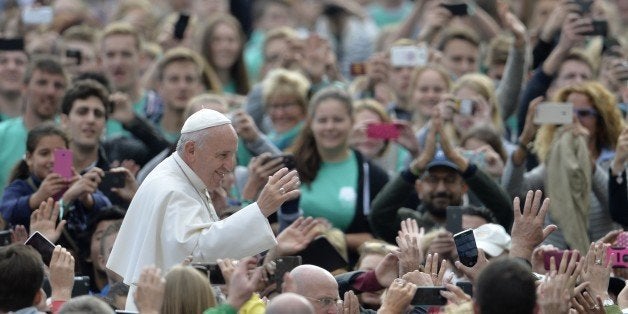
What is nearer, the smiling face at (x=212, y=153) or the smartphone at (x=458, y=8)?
the smiling face at (x=212, y=153)

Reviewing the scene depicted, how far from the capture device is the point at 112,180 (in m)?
11.6

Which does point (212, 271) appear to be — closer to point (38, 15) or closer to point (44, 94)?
point (44, 94)

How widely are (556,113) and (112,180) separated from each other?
3.14 m

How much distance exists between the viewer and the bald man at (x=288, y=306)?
278 inches

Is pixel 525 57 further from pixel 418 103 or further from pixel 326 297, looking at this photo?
pixel 326 297

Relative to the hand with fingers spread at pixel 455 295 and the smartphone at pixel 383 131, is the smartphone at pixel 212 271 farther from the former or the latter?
the smartphone at pixel 383 131

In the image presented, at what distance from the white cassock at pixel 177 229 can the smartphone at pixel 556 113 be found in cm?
331

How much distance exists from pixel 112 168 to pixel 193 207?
304 cm

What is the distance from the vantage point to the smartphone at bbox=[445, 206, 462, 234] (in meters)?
10.8

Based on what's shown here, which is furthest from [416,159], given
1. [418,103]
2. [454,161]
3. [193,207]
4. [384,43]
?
[384,43]

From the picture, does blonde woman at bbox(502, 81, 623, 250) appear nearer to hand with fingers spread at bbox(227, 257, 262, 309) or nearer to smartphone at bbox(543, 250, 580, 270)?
smartphone at bbox(543, 250, 580, 270)

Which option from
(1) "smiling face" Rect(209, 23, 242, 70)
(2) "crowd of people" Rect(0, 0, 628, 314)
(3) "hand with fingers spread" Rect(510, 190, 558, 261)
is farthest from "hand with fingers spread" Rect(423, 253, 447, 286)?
(1) "smiling face" Rect(209, 23, 242, 70)

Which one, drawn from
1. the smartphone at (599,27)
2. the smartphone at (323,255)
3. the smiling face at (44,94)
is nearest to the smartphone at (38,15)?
the smiling face at (44,94)

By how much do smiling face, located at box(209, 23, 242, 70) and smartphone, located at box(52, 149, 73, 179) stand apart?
434cm
